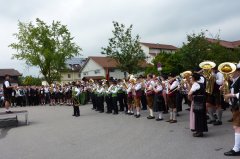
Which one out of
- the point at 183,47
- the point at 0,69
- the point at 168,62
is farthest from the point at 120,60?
the point at 0,69

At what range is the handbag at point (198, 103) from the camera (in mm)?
8820

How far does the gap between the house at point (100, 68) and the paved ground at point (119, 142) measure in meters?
56.0

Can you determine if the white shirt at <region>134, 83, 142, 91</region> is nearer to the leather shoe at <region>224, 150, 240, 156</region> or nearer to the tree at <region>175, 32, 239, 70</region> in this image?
the leather shoe at <region>224, 150, 240, 156</region>

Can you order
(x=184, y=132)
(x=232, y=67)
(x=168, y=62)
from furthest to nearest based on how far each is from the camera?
(x=168, y=62) < (x=184, y=132) < (x=232, y=67)

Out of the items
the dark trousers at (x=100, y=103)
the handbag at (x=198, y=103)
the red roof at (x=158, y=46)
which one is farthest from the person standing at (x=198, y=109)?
the red roof at (x=158, y=46)

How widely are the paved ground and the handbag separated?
80 cm

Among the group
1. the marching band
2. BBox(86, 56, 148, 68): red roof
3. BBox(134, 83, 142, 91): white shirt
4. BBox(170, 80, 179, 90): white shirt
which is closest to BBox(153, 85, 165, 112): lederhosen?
the marching band

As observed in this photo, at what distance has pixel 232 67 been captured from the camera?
8008 mm

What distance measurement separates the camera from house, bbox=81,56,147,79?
69.9m

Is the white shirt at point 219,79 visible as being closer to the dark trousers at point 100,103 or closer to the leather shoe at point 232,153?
the leather shoe at point 232,153

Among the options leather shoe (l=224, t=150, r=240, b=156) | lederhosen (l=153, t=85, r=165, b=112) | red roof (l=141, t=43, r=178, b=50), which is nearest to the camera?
leather shoe (l=224, t=150, r=240, b=156)

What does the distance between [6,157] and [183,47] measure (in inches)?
1051

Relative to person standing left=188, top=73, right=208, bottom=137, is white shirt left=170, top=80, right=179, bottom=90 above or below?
above

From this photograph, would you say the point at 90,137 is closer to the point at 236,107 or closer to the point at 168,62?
the point at 236,107
